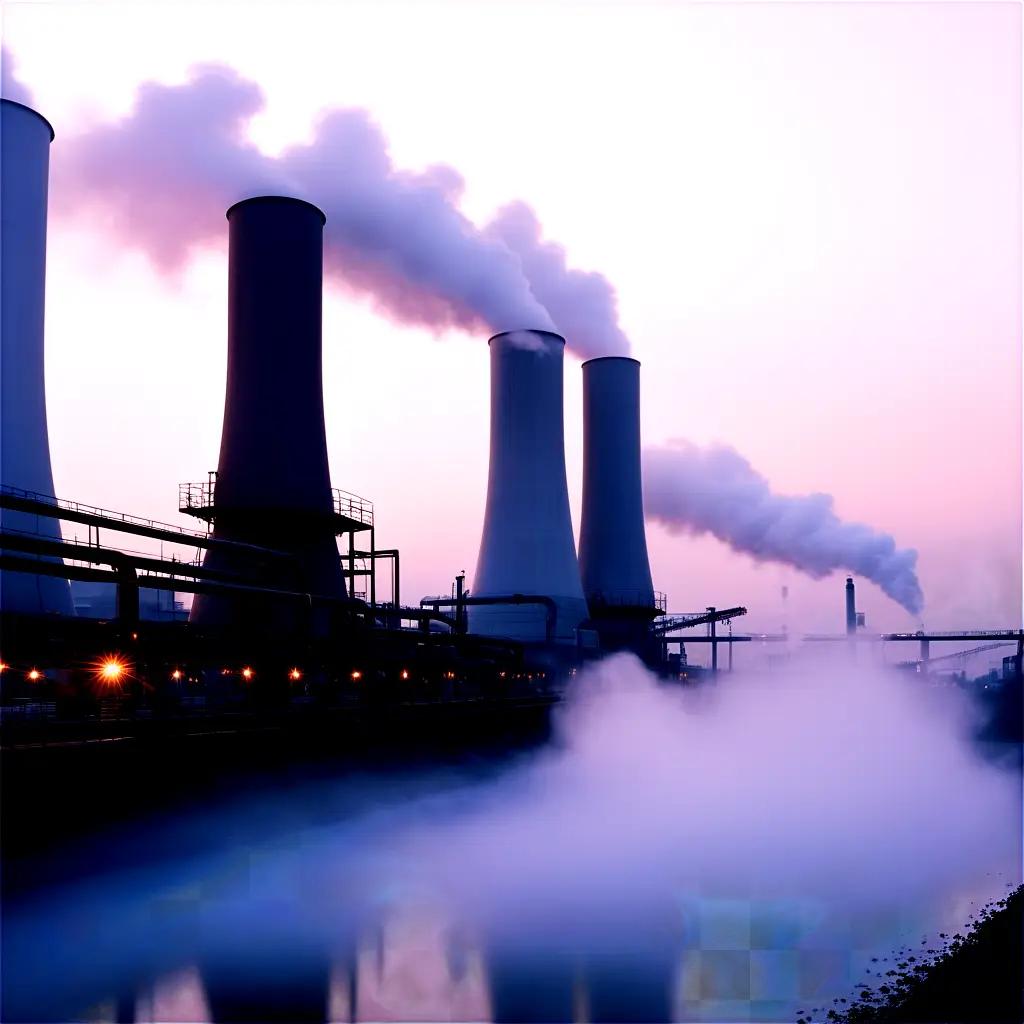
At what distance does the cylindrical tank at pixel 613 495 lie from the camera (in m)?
37.3

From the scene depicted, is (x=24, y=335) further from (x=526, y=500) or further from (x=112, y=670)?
(x=526, y=500)

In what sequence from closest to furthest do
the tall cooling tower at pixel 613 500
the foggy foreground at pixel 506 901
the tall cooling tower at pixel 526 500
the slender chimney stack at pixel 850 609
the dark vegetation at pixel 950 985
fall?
the dark vegetation at pixel 950 985 < the foggy foreground at pixel 506 901 < the tall cooling tower at pixel 526 500 < the tall cooling tower at pixel 613 500 < the slender chimney stack at pixel 850 609

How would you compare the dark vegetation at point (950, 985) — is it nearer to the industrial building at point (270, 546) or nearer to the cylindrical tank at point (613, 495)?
the industrial building at point (270, 546)

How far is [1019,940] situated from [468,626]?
23.6 metres

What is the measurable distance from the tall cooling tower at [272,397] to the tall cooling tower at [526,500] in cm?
864

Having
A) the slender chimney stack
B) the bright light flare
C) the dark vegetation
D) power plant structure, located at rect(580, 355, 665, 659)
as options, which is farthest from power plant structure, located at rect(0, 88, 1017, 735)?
the slender chimney stack

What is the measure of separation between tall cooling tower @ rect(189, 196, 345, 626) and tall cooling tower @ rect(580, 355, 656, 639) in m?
16.2

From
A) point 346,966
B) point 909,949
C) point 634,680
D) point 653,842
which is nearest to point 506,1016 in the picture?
point 346,966

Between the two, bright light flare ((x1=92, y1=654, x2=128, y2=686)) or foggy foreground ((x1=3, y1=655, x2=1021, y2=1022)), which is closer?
foggy foreground ((x1=3, y1=655, x2=1021, y2=1022))

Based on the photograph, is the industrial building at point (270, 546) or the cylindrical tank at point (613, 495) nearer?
the industrial building at point (270, 546)

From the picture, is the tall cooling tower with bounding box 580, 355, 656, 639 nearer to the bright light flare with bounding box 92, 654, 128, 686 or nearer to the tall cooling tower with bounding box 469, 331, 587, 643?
the tall cooling tower with bounding box 469, 331, 587, 643

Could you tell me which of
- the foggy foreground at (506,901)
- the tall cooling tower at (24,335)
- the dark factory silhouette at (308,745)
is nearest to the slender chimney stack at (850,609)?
the dark factory silhouette at (308,745)

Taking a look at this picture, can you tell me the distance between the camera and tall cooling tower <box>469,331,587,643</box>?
3061cm

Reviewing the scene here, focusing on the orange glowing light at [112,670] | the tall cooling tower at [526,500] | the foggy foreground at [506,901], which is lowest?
the foggy foreground at [506,901]
